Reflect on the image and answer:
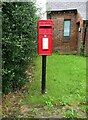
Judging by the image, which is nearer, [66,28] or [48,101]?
[48,101]

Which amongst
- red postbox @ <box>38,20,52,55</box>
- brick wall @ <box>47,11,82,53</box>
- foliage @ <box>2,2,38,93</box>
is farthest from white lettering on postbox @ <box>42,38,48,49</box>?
brick wall @ <box>47,11,82,53</box>

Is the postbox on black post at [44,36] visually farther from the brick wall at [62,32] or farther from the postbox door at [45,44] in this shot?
the brick wall at [62,32]

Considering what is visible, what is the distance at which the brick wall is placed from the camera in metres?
20.5

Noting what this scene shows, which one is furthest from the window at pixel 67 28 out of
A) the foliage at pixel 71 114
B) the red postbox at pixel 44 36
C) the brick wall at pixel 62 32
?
the foliage at pixel 71 114

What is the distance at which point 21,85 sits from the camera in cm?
664

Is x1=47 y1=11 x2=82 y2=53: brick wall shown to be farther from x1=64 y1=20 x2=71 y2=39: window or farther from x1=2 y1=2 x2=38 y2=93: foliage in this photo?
x1=2 y1=2 x2=38 y2=93: foliage

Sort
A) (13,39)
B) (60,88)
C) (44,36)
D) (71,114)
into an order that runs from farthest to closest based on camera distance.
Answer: (60,88) < (44,36) < (13,39) < (71,114)

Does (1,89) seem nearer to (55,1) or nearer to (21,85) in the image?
(21,85)

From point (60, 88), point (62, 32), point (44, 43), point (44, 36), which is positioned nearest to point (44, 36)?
point (44, 36)

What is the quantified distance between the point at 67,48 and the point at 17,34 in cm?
1497

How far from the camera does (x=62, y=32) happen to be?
20719mm

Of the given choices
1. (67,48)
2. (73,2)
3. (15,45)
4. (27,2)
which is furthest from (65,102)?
(73,2)

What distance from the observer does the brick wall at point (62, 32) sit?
2055 centimetres

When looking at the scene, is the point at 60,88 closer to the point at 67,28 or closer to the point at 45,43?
the point at 45,43
